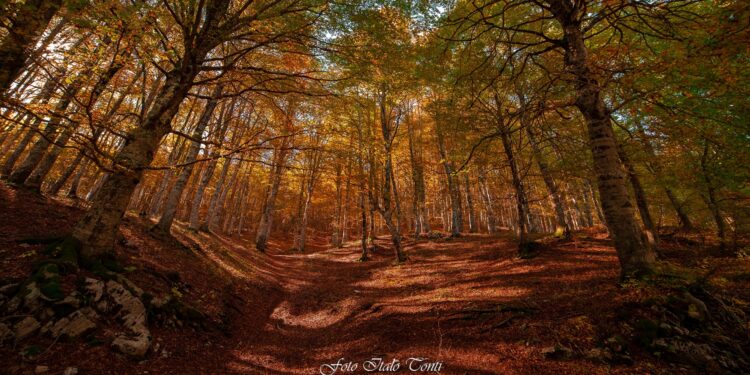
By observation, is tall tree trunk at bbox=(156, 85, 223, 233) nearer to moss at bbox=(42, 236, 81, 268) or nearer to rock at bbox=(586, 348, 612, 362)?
moss at bbox=(42, 236, 81, 268)

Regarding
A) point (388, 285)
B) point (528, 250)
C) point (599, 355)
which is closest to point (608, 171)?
point (599, 355)

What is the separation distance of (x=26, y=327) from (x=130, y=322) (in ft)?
3.67

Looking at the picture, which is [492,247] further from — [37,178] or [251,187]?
[251,187]

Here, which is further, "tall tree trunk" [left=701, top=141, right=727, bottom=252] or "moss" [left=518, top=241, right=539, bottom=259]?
"moss" [left=518, top=241, right=539, bottom=259]

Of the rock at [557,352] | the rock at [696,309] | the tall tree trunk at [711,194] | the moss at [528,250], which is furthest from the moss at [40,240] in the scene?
the tall tree trunk at [711,194]

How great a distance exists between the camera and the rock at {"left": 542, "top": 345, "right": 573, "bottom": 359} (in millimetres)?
3957

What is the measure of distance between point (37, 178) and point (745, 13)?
15.8 meters

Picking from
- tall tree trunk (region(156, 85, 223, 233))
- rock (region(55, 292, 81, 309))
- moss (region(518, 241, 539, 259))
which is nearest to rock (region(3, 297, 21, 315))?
rock (region(55, 292, 81, 309))

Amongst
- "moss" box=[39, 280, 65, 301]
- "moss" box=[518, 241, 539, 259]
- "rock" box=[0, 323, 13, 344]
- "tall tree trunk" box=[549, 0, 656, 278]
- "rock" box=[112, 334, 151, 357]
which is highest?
"tall tree trunk" box=[549, 0, 656, 278]

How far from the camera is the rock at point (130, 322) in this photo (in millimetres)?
3961

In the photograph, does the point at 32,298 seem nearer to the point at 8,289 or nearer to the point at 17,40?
the point at 8,289

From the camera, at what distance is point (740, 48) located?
10.0 feet

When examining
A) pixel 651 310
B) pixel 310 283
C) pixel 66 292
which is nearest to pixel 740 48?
pixel 651 310

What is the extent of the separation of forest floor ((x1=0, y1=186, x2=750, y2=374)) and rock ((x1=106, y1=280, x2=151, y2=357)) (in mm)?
157
